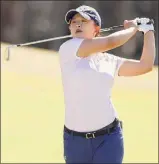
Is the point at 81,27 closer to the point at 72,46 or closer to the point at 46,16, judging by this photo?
the point at 72,46

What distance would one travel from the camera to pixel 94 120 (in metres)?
2.69

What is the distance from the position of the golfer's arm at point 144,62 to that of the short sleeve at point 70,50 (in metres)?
0.25

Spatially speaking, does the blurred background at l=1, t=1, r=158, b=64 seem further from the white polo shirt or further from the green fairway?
the white polo shirt

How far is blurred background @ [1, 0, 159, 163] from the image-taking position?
18.9ft

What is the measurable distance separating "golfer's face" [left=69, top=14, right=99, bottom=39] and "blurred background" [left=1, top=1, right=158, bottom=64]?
8.90 m

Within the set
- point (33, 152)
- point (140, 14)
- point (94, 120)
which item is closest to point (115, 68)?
point (94, 120)

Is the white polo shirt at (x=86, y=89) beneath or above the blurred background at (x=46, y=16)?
beneath

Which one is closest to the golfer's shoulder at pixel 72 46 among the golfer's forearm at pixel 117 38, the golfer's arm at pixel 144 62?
the golfer's forearm at pixel 117 38

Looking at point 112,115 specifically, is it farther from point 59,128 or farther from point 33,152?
point 59,128

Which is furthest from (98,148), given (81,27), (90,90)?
(81,27)

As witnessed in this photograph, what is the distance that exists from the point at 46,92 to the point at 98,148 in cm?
513

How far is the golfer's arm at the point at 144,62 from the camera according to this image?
280cm

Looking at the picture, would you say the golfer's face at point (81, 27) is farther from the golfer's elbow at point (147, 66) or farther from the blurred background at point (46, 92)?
the blurred background at point (46, 92)

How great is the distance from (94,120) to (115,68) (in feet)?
0.86
